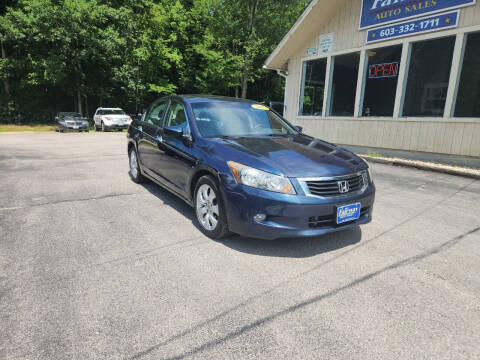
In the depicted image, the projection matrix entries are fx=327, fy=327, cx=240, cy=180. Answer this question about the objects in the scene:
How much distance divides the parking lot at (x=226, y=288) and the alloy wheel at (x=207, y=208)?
7.3 inches

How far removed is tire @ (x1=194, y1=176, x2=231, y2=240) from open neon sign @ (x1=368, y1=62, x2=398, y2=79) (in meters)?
9.23

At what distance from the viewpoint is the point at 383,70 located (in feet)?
35.6

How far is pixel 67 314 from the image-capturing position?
2.35 metres

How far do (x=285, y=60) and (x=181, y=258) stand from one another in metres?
13.0

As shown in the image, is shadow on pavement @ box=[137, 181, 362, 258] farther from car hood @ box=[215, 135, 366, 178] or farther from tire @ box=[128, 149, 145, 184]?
tire @ box=[128, 149, 145, 184]

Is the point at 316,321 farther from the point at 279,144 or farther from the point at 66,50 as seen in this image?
the point at 66,50

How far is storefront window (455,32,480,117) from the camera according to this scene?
8.68 meters

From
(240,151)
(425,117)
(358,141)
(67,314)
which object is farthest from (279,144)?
(358,141)

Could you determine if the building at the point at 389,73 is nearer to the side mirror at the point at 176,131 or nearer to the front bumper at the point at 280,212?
the front bumper at the point at 280,212

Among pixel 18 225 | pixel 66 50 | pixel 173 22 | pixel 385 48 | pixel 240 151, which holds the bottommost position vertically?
pixel 18 225

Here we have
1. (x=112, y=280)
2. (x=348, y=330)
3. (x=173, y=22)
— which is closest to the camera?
(x=348, y=330)

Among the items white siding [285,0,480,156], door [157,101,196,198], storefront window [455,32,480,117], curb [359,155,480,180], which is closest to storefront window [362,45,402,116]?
white siding [285,0,480,156]

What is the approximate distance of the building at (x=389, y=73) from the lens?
29.1 ft

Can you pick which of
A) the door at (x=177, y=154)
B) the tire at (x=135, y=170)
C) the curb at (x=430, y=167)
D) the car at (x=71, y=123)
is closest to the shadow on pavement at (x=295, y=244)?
the door at (x=177, y=154)
